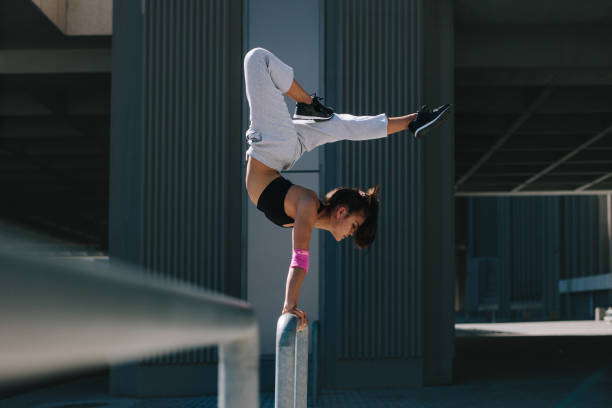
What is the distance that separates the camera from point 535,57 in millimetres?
10969

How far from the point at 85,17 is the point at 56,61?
1.25 metres

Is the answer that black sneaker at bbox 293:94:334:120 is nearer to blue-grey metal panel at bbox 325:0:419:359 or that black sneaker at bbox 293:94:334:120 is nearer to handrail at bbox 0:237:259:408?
handrail at bbox 0:237:259:408

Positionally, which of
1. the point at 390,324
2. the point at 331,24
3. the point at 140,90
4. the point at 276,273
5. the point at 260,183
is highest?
the point at 331,24

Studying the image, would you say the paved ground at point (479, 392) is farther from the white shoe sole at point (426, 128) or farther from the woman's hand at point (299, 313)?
the woman's hand at point (299, 313)

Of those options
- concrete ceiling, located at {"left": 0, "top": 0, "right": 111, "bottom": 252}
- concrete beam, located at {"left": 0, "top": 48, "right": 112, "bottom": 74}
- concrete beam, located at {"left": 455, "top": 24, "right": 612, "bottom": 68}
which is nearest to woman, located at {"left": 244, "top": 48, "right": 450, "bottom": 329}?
concrete ceiling, located at {"left": 0, "top": 0, "right": 111, "bottom": 252}

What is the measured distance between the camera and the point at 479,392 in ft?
27.7

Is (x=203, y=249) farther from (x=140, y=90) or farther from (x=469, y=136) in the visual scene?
(x=469, y=136)

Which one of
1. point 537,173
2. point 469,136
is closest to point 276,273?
point 469,136

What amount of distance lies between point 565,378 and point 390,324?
296 cm

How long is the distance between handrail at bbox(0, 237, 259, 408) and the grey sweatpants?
3.13 meters

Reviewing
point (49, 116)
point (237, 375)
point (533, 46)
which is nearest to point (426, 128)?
point (237, 375)

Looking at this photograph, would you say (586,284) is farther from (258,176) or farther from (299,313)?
(299,313)

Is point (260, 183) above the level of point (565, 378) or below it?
above

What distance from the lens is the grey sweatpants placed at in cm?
382
